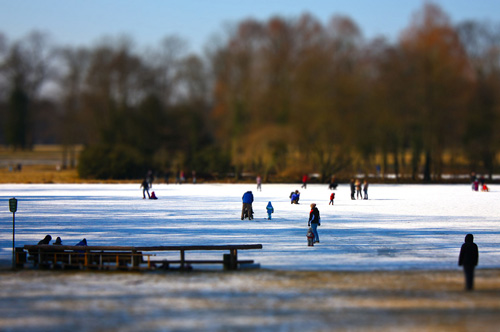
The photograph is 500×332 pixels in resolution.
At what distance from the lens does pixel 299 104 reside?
48156mm

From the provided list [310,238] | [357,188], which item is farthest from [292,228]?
[357,188]

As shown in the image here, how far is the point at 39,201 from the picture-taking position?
29281 millimetres

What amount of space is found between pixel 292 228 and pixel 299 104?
1162 inches

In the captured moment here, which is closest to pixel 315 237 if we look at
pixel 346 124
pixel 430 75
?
pixel 346 124

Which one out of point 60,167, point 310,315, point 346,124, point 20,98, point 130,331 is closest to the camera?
point 130,331

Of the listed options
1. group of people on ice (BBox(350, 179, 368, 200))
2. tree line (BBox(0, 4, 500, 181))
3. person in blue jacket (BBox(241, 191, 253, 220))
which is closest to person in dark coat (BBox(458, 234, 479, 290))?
person in blue jacket (BBox(241, 191, 253, 220))

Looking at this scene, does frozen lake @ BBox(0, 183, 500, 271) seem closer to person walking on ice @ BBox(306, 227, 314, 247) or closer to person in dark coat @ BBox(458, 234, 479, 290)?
person walking on ice @ BBox(306, 227, 314, 247)

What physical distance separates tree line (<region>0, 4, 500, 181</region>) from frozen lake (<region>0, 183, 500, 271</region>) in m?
20.4

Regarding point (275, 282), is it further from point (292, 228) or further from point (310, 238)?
point (292, 228)

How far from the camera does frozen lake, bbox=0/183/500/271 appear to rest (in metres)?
14.4

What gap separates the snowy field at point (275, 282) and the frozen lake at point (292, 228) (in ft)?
0.17

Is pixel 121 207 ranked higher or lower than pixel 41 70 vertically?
lower

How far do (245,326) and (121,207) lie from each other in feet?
61.5

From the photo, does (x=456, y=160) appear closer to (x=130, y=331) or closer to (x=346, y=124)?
(x=346, y=124)
